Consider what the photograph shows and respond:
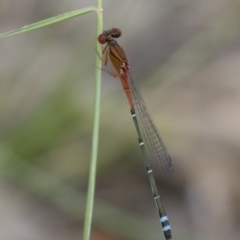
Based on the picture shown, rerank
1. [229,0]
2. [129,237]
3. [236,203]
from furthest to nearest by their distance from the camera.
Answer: [229,0], [236,203], [129,237]

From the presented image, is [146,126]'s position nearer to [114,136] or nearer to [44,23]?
[114,136]

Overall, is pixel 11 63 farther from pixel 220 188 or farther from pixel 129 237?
pixel 220 188

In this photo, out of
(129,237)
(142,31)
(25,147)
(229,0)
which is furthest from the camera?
(142,31)

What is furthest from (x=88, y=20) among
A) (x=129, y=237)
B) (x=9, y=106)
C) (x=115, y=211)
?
(x=129, y=237)

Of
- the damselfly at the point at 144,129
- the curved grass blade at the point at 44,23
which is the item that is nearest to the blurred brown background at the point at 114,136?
the damselfly at the point at 144,129

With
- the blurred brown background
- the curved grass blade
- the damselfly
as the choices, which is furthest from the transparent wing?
the curved grass blade

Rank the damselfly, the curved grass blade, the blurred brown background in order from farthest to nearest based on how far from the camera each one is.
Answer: the blurred brown background, the damselfly, the curved grass blade

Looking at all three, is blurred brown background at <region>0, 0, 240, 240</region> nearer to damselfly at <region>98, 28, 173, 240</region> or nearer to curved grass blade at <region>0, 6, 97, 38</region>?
damselfly at <region>98, 28, 173, 240</region>

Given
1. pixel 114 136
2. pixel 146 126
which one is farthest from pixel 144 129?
pixel 114 136
